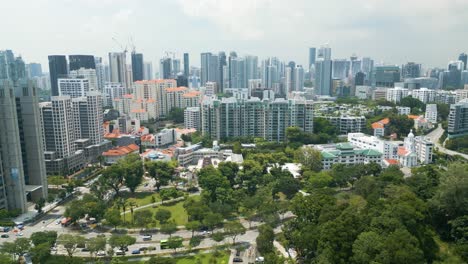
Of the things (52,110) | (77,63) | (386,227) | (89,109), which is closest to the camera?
(386,227)

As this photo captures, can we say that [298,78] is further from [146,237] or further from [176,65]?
[146,237]

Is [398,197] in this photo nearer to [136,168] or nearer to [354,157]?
[354,157]

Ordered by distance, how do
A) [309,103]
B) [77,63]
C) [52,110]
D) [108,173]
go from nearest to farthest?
[108,173], [52,110], [309,103], [77,63]

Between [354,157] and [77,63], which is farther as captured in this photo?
[77,63]

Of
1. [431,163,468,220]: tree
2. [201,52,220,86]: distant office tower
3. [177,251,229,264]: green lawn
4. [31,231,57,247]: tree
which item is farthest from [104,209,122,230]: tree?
[201,52,220,86]: distant office tower

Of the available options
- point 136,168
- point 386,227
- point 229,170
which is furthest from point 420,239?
point 136,168
